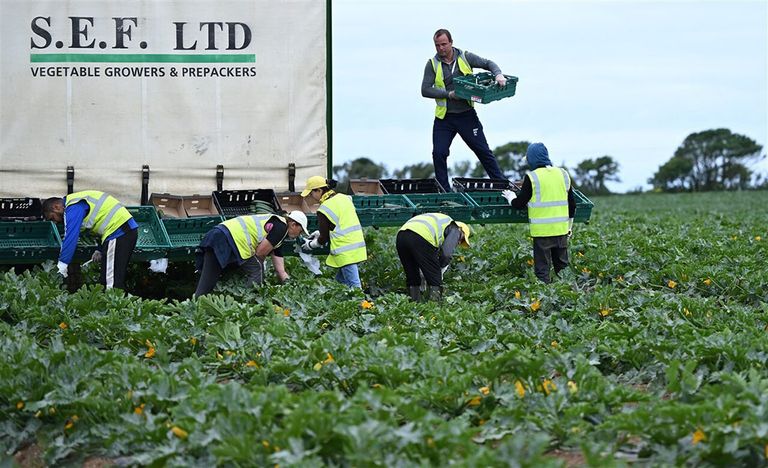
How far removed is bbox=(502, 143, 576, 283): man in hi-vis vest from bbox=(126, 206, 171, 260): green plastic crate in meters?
3.47

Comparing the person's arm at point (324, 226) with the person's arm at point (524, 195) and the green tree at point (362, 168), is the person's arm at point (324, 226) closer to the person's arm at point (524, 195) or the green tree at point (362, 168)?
the person's arm at point (524, 195)

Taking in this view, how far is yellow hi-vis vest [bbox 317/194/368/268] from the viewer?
36.6ft

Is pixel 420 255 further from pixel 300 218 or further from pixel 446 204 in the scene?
pixel 446 204

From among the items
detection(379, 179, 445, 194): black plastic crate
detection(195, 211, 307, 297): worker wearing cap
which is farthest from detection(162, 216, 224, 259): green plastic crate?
detection(379, 179, 445, 194): black plastic crate

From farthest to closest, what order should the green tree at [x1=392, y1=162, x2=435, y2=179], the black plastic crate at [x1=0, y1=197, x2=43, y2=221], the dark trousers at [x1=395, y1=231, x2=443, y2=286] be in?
the green tree at [x1=392, y1=162, x2=435, y2=179], the black plastic crate at [x1=0, y1=197, x2=43, y2=221], the dark trousers at [x1=395, y1=231, x2=443, y2=286]

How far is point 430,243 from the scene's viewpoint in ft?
36.8

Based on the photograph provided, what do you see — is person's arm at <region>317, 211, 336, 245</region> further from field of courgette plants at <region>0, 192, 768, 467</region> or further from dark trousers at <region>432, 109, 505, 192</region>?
dark trousers at <region>432, 109, 505, 192</region>

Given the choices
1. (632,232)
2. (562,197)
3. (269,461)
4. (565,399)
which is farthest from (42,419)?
(632,232)

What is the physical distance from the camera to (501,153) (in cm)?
5969

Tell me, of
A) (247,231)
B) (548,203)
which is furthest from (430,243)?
(247,231)

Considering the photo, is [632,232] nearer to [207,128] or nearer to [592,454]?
[207,128]

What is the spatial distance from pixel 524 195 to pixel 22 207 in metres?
4.93

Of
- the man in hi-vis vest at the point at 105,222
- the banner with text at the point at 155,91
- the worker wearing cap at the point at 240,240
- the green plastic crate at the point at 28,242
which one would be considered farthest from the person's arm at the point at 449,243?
the green plastic crate at the point at 28,242

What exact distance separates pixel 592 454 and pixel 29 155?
7.89 metres
